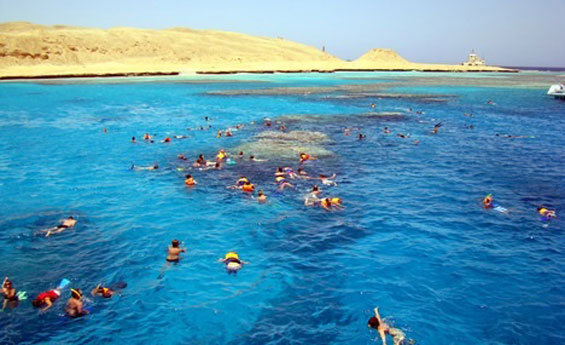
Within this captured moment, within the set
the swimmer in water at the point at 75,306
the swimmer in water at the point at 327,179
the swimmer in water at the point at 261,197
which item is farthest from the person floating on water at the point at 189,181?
the swimmer in water at the point at 75,306

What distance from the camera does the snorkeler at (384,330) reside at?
9711mm

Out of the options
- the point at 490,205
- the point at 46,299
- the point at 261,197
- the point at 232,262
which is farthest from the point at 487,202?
the point at 46,299

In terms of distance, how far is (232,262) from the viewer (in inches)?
517

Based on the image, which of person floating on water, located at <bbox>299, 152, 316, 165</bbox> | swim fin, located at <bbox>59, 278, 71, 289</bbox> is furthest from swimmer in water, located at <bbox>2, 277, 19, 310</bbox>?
person floating on water, located at <bbox>299, 152, 316, 165</bbox>

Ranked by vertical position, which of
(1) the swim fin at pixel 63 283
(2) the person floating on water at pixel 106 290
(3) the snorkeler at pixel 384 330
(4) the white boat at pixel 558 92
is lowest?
(3) the snorkeler at pixel 384 330

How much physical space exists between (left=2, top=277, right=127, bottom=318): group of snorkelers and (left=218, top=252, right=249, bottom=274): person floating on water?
3.36 metres

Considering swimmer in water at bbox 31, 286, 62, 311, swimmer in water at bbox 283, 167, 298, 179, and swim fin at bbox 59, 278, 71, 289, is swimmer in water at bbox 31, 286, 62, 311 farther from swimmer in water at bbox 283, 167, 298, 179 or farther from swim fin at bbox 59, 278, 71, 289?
swimmer in water at bbox 283, 167, 298, 179

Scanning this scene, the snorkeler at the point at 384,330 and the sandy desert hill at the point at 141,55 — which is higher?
the sandy desert hill at the point at 141,55

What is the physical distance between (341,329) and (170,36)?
6326 inches

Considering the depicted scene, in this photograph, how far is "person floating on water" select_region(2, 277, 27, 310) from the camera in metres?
10.9

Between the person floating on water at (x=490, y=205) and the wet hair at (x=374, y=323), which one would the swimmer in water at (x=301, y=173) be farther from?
the wet hair at (x=374, y=323)

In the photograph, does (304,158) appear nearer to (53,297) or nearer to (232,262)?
(232,262)

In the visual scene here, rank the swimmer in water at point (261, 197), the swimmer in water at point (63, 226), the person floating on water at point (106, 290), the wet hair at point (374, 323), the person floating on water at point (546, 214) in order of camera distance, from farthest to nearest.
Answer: the swimmer in water at point (261, 197) → the person floating on water at point (546, 214) → the swimmer in water at point (63, 226) → the person floating on water at point (106, 290) → the wet hair at point (374, 323)

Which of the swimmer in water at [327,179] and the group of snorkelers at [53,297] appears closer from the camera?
the group of snorkelers at [53,297]
